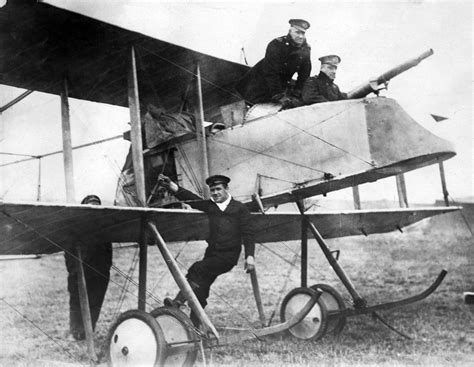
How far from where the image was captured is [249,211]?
5.70 m

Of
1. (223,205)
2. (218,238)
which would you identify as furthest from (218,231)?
(223,205)

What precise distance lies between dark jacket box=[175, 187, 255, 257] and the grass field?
659 mm

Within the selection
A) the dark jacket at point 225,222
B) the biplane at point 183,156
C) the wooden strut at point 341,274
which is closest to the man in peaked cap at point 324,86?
the biplane at point 183,156

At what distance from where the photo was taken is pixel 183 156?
6520mm

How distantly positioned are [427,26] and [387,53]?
2.17 ft

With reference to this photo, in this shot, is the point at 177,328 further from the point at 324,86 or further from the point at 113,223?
the point at 324,86

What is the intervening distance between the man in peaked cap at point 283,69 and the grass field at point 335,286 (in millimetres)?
2194

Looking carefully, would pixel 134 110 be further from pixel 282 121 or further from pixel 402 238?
pixel 402 238

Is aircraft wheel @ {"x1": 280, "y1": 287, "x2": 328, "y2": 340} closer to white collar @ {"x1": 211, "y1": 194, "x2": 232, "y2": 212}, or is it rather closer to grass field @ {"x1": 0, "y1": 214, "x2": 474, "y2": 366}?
grass field @ {"x1": 0, "y1": 214, "x2": 474, "y2": 366}

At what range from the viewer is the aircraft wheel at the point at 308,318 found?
6207 millimetres

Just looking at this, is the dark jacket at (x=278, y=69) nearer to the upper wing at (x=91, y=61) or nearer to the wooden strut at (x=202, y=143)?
the wooden strut at (x=202, y=143)

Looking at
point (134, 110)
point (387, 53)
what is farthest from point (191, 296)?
point (387, 53)

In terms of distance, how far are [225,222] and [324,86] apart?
1981 millimetres

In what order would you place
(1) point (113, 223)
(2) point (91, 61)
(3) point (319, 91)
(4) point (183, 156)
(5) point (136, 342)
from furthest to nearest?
(4) point (183, 156), (2) point (91, 61), (3) point (319, 91), (1) point (113, 223), (5) point (136, 342)
